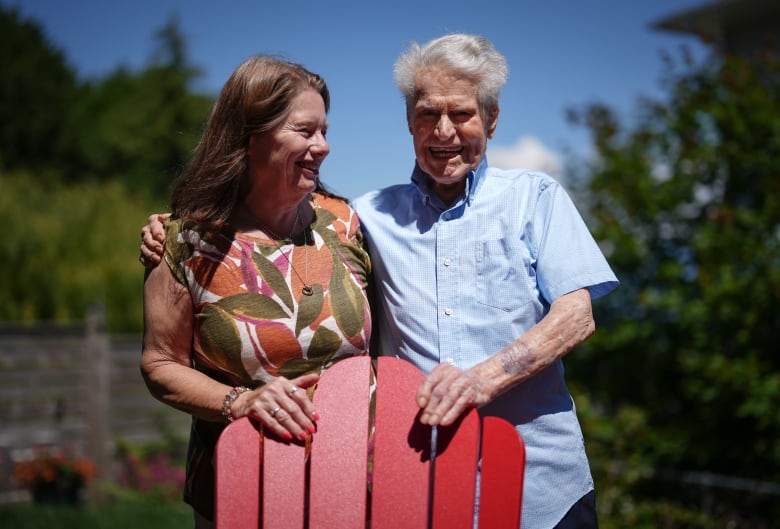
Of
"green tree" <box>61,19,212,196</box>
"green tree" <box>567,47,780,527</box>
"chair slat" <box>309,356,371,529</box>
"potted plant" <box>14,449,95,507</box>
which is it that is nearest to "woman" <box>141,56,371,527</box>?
"chair slat" <box>309,356,371,529</box>

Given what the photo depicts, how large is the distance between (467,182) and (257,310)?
2.13 feet

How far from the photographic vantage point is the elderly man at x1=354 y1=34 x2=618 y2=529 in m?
2.03

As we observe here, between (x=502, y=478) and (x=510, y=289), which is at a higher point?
(x=510, y=289)

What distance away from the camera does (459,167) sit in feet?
6.97

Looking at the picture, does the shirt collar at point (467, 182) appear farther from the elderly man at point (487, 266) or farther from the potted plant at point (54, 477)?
the potted plant at point (54, 477)

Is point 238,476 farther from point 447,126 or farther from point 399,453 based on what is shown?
point 447,126

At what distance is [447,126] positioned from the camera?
2.08 meters

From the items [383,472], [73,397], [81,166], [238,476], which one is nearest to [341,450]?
[383,472]

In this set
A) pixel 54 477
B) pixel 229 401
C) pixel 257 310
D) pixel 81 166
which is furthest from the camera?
pixel 81 166

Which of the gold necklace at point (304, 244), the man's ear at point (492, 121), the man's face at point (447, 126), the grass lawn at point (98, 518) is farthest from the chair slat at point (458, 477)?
the grass lawn at point (98, 518)

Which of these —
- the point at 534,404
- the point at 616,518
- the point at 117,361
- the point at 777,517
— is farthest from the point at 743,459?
the point at 117,361

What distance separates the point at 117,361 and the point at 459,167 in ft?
23.0

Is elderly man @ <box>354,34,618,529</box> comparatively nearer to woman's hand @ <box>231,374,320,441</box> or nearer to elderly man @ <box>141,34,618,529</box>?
elderly man @ <box>141,34,618,529</box>

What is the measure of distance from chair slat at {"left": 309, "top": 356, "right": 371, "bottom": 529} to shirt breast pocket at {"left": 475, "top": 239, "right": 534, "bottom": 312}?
1.26 feet
